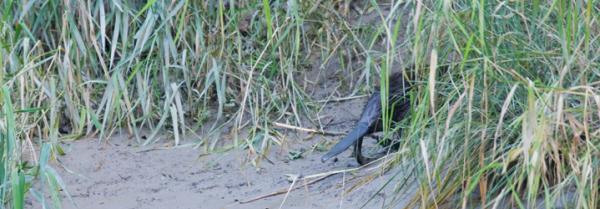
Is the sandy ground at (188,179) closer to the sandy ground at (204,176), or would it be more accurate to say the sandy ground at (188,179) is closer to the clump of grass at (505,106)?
the sandy ground at (204,176)

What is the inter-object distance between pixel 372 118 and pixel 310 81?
944mm

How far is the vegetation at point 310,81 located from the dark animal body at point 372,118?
A: 10 cm

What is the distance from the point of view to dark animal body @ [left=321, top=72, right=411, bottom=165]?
181 inches

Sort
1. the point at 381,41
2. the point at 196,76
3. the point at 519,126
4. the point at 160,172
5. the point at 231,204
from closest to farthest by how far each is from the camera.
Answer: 1. the point at 519,126
2. the point at 231,204
3. the point at 160,172
4. the point at 196,76
5. the point at 381,41

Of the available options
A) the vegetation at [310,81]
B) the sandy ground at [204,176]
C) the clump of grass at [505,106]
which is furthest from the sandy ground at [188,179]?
the clump of grass at [505,106]

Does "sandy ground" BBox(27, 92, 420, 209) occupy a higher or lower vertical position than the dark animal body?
lower

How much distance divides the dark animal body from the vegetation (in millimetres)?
99

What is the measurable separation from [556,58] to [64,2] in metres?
2.41

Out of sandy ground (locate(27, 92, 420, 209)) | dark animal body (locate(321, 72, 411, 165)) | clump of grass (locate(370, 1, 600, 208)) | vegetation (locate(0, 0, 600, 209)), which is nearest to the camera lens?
clump of grass (locate(370, 1, 600, 208))

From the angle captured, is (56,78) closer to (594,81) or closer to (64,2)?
(64,2)

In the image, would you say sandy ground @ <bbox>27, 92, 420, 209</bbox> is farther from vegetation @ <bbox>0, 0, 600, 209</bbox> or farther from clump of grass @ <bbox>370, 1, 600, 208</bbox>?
clump of grass @ <bbox>370, 1, 600, 208</bbox>

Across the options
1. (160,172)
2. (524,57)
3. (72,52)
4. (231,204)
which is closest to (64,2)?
(72,52)

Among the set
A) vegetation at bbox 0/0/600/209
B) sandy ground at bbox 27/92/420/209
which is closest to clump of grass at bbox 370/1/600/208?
vegetation at bbox 0/0/600/209

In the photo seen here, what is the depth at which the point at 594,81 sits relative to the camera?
139 inches
